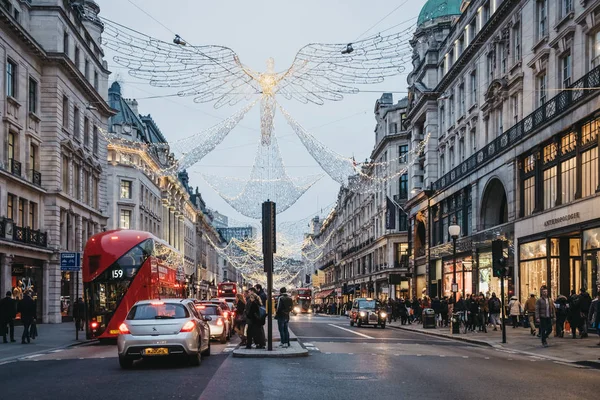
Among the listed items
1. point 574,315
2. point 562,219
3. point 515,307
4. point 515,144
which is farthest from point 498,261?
point 515,144

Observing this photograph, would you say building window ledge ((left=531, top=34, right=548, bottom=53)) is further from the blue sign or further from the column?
the column

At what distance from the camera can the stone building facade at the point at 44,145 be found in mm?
40875

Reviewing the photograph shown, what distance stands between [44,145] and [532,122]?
2658cm

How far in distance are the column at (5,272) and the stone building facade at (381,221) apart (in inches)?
1130

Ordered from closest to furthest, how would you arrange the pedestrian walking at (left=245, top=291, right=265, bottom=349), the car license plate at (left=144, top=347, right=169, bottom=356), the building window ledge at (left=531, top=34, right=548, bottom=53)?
the car license plate at (left=144, top=347, right=169, bottom=356) → the pedestrian walking at (left=245, top=291, right=265, bottom=349) → the building window ledge at (left=531, top=34, right=548, bottom=53)

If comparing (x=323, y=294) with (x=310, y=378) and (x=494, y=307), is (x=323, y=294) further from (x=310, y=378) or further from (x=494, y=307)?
(x=310, y=378)

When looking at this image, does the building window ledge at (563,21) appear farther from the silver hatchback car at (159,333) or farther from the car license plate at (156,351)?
the car license plate at (156,351)

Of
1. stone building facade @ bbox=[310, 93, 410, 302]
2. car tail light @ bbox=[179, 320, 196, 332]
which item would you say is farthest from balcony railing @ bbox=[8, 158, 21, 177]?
car tail light @ bbox=[179, 320, 196, 332]

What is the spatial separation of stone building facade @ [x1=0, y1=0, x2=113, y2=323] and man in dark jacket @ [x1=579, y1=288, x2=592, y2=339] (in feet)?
84.1

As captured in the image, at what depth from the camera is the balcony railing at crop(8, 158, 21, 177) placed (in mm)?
41406

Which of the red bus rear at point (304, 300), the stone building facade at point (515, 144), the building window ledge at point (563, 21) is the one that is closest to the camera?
the stone building facade at point (515, 144)

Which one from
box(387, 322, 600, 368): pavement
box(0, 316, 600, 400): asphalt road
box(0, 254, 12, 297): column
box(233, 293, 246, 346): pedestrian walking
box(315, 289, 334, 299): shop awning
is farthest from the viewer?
box(315, 289, 334, 299): shop awning

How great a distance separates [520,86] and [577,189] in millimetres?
9117

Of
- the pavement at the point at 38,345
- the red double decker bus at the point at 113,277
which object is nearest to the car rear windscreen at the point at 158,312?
the pavement at the point at 38,345
